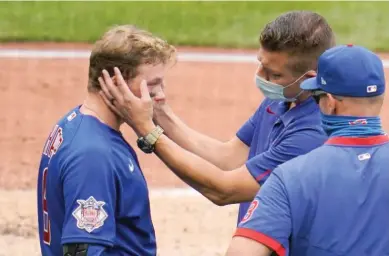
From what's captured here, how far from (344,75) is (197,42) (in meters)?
13.4

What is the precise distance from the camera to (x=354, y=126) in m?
3.40

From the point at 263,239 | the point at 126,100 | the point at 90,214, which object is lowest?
the point at 90,214

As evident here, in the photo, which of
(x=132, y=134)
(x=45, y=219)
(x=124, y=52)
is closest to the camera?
(x=124, y=52)

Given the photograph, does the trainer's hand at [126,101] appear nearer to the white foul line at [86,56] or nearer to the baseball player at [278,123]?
the baseball player at [278,123]

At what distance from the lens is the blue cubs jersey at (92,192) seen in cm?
360

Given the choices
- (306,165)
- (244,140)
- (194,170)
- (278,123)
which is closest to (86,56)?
(244,140)

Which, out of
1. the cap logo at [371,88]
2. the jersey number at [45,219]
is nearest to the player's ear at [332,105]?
the cap logo at [371,88]

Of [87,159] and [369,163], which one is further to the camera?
[87,159]

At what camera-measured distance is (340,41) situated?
17.0 meters

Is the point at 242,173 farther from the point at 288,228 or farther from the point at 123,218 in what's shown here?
the point at 288,228

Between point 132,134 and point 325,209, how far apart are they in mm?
8021

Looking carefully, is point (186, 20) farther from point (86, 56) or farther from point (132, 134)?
point (132, 134)

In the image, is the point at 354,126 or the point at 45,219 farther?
the point at 45,219

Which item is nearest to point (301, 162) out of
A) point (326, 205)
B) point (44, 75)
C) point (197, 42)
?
point (326, 205)
